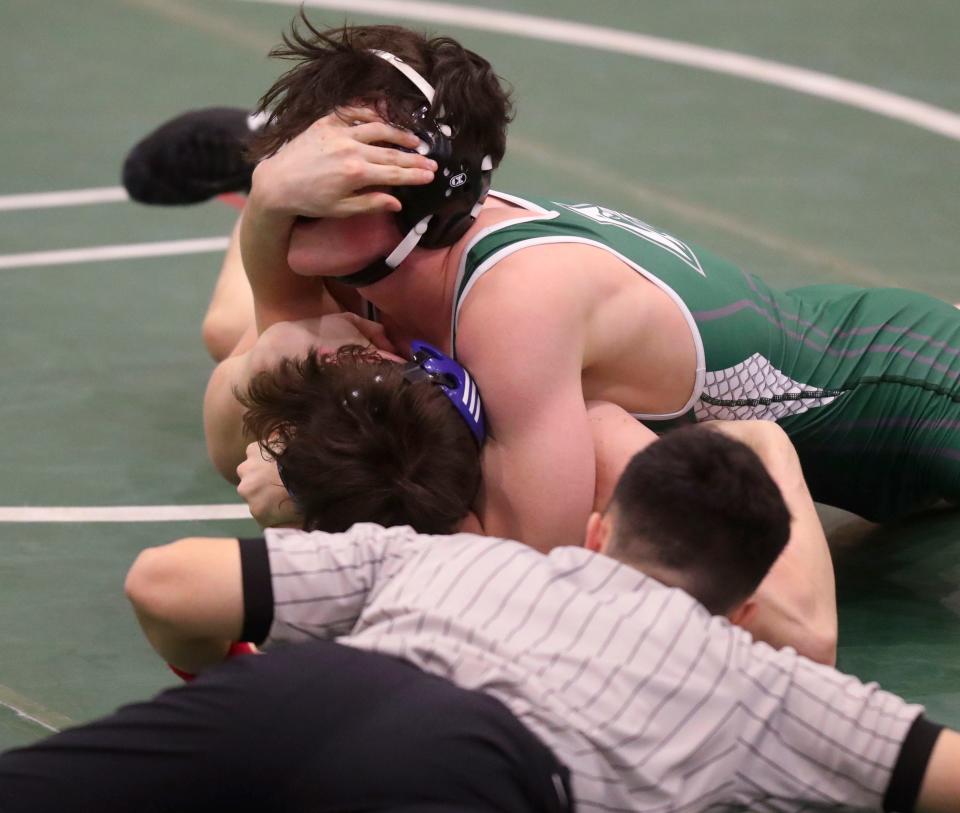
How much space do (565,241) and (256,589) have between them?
1135 millimetres

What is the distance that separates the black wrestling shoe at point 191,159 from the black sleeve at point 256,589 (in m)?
2.61

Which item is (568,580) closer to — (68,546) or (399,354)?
(399,354)

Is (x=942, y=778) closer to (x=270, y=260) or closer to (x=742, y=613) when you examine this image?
(x=742, y=613)

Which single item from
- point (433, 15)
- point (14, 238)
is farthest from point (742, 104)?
point (14, 238)

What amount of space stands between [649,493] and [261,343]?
1.39 meters

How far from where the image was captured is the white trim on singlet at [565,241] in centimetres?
345

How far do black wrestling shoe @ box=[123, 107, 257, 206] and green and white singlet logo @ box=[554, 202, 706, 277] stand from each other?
1.64 m

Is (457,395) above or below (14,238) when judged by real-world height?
above

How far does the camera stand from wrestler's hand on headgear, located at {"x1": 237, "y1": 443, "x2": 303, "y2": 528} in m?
3.44

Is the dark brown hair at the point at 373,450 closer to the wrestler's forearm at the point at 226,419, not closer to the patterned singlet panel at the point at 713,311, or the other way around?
the patterned singlet panel at the point at 713,311

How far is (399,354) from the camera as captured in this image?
380 centimetres

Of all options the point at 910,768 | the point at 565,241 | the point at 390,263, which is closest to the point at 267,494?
the point at 390,263

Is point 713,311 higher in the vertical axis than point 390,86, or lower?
lower

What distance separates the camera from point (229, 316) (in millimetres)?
4676
